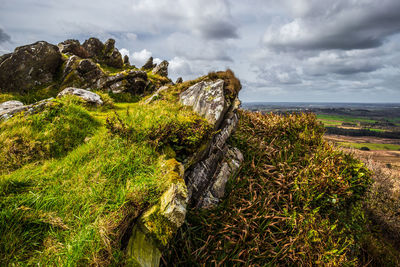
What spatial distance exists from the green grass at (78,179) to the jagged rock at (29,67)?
7.64m

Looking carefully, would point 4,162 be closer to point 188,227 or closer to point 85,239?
point 85,239

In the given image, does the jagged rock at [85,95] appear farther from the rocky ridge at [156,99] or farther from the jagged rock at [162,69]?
the jagged rock at [162,69]

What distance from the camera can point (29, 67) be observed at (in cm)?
1050

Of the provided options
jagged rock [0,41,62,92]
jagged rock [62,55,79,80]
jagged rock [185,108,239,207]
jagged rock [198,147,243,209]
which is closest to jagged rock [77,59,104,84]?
jagged rock [62,55,79,80]

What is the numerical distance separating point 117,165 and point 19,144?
2736 mm

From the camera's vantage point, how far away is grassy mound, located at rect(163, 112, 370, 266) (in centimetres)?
430

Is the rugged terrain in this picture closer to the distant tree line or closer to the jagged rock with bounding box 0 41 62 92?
the jagged rock with bounding box 0 41 62 92

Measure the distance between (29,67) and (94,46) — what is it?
58.3 feet

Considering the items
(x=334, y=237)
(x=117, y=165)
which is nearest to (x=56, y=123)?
(x=117, y=165)

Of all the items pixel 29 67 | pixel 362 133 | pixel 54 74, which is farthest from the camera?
pixel 362 133

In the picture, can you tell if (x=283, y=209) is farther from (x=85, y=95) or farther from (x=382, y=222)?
(x=85, y=95)

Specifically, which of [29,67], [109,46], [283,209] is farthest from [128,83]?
[109,46]

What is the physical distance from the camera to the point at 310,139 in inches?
313

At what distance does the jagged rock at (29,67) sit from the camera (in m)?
9.62
